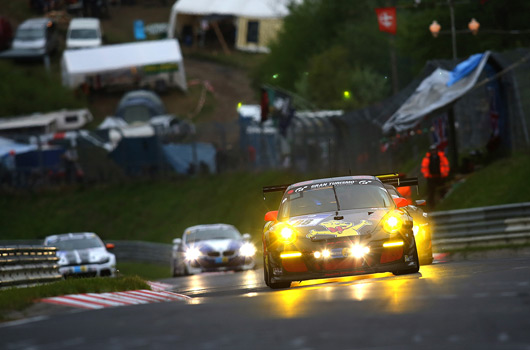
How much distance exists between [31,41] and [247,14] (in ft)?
51.2

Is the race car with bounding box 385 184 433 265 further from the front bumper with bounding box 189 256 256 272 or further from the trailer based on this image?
the trailer

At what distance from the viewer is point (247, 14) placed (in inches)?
3265

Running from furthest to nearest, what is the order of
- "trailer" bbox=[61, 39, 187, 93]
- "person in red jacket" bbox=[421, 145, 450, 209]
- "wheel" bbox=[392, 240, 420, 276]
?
"trailer" bbox=[61, 39, 187, 93] < "person in red jacket" bbox=[421, 145, 450, 209] < "wheel" bbox=[392, 240, 420, 276]

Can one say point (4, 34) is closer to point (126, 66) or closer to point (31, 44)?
point (31, 44)

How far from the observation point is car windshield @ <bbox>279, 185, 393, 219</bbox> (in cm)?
1498

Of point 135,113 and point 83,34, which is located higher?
point 83,34

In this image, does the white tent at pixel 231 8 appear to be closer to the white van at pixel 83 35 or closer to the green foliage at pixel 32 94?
the white van at pixel 83 35

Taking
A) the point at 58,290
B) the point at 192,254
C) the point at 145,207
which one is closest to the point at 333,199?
the point at 58,290

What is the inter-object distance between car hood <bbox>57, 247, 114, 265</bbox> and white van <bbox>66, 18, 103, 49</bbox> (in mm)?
48913

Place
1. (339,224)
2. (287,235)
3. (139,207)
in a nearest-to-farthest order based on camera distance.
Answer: (339,224) < (287,235) < (139,207)

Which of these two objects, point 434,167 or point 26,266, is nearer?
point 26,266

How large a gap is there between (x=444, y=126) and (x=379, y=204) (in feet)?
58.8

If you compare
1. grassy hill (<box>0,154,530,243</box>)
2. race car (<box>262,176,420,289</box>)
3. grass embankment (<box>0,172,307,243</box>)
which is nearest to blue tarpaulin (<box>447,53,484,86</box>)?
grassy hill (<box>0,154,530,243</box>)

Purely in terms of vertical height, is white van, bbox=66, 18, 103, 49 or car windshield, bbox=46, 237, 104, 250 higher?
white van, bbox=66, 18, 103, 49
